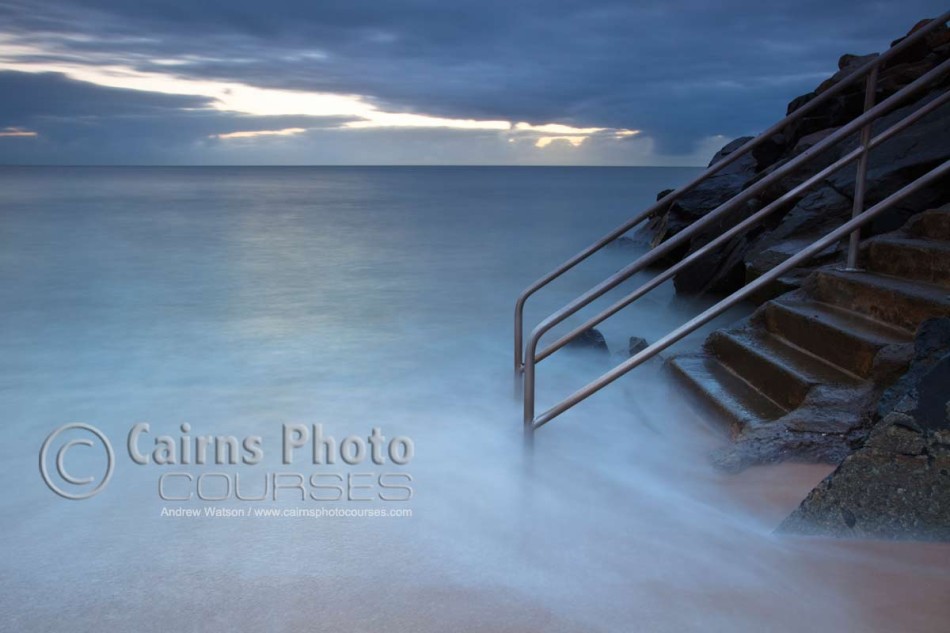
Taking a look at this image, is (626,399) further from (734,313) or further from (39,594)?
(39,594)

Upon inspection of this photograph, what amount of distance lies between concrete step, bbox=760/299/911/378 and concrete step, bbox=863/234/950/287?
0.34m

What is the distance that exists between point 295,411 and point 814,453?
2.90 m

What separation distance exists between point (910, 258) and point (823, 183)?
260 cm

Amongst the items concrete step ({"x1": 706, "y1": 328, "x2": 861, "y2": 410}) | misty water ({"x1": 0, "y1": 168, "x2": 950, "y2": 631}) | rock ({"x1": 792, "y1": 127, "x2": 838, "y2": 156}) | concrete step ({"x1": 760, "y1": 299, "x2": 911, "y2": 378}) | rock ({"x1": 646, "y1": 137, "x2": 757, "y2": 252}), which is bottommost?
misty water ({"x1": 0, "y1": 168, "x2": 950, "y2": 631})

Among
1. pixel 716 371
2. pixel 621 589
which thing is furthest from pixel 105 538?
pixel 716 371

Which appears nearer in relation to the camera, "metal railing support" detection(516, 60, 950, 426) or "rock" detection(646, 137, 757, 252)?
"metal railing support" detection(516, 60, 950, 426)

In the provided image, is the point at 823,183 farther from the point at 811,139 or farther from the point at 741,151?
the point at 741,151

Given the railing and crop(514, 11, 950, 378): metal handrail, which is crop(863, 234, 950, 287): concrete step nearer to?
the railing

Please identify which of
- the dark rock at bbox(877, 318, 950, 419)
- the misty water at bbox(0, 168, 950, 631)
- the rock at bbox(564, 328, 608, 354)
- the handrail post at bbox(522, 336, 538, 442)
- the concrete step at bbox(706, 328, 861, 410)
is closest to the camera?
the misty water at bbox(0, 168, 950, 631)

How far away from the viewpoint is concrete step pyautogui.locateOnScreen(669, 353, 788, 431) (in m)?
3.29

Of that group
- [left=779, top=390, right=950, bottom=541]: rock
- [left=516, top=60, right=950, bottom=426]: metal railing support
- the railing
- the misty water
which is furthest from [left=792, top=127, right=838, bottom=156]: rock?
[left=779, top=390, right=950, bottom=541]: rock

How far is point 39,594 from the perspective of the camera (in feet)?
8.02

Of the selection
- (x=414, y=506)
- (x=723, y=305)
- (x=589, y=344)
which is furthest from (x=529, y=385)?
(x=589, y=344)

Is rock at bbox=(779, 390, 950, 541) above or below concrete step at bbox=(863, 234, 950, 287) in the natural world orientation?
below
